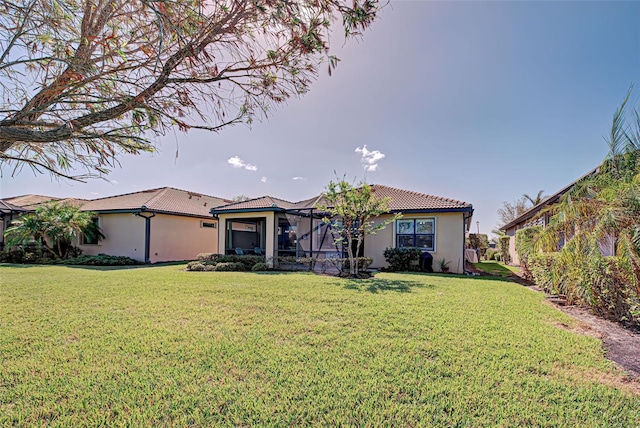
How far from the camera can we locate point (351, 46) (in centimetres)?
453

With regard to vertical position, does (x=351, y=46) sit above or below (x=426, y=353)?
above

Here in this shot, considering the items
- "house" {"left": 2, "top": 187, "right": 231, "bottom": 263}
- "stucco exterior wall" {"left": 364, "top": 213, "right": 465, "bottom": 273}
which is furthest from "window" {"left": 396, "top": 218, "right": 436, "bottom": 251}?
"house" {"left": 2, "top": 187, "right": 231, "bottom": 263}

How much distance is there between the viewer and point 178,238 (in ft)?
64.1

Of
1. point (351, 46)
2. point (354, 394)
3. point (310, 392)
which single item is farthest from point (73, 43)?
point (354, 394)

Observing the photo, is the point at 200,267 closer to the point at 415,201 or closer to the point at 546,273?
the point at 415,201

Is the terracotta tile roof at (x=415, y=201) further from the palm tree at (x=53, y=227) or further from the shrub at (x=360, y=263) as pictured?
the palm tree at (x=53, y=227)

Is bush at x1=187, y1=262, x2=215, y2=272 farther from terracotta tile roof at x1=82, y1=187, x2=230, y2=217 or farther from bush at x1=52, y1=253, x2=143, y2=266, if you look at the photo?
terracotta tile roof at x1=82, y1=187, x2=230, y2=217

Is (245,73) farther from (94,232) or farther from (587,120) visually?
(94,232)

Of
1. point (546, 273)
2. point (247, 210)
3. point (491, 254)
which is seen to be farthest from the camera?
point (491, 254)

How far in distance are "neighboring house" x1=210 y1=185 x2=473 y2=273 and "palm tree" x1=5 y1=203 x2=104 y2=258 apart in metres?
8.36

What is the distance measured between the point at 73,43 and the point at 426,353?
5.76 m

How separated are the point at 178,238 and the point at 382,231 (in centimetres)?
1311

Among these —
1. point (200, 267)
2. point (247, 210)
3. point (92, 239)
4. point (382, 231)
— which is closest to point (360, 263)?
point (382, 231)

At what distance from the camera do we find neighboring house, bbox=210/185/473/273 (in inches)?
556
